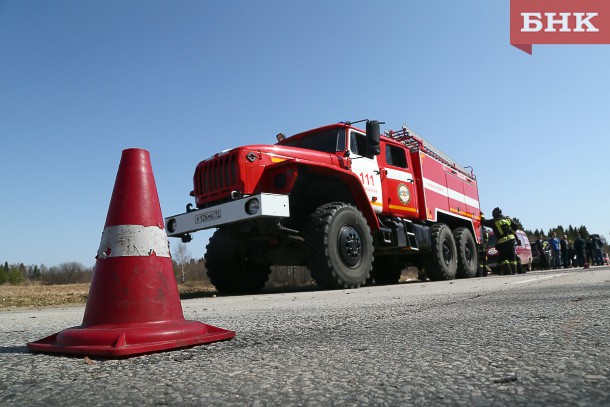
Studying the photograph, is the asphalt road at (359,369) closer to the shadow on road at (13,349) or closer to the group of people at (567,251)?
the shadow on road at (13,349)

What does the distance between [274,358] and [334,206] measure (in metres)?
5.16

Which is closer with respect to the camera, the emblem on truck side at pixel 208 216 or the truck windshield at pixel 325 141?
the emblem on truck side at pixel 208 216

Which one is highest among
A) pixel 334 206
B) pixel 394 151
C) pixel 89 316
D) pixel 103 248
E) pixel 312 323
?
pixel 394 151

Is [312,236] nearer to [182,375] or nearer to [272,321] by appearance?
[272,321]

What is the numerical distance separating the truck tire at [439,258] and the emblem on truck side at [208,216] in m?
5.13

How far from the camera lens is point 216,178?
680 cm

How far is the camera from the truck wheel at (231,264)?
24.4 ft

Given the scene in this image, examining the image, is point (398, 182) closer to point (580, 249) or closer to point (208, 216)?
point (208, 216)

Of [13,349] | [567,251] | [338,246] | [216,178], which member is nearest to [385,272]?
[338,246]

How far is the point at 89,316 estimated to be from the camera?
2.10 meters

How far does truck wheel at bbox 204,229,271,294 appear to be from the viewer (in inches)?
293

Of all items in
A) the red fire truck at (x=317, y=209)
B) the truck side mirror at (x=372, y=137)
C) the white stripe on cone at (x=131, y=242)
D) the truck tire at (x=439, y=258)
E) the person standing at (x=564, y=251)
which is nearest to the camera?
the white stripe on cone at (x=131, y=242)

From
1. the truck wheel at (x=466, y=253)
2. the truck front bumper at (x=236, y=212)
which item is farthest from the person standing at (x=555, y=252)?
the truck front bumper at (x=236, y=212)

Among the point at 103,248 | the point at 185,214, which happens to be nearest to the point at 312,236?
the point at 185,214
